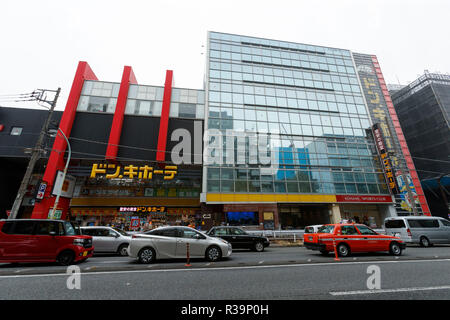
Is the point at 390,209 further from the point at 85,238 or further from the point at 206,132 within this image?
the point at 85,238

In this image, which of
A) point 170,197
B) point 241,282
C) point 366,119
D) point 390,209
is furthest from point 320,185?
point 241,282

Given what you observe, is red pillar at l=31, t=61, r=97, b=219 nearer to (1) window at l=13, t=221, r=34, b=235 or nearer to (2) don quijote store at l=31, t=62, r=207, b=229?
(2) don quijote store at l=31, t=62, r=207, b=229

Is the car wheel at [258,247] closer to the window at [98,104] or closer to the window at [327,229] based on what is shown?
the window at [327,229]

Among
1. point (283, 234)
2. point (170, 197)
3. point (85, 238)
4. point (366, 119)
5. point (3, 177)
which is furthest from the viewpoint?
point (366, 119)

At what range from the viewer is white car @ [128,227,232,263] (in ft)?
25.6

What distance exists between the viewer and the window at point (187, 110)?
81.7 feet

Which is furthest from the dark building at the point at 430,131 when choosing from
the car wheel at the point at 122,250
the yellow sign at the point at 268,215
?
the car wheel at the point at 122,250

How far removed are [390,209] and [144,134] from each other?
31327mm

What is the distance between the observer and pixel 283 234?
57.9 ft

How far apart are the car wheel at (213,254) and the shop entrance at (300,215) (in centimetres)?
1906

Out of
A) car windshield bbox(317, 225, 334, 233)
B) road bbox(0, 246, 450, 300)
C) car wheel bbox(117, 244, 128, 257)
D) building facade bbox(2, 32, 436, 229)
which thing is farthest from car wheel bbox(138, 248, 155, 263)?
building facade bbox(2, 32, 436, 229)

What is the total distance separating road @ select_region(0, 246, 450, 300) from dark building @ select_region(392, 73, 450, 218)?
3248 centimetres

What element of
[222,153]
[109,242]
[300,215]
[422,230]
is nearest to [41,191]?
[109,242]

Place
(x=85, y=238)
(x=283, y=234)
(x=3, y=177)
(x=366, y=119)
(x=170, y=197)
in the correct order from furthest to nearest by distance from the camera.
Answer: (x=366, y=119), (x=170, y=197), (x=3, y=177), (x=283, y=234), (x=85, y=238)
